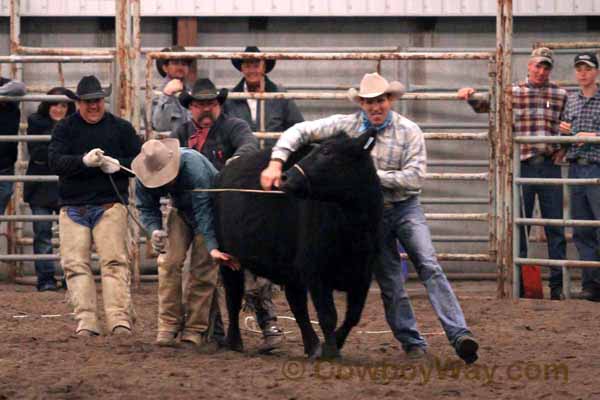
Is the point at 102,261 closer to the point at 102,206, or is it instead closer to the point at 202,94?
the point at 102,206

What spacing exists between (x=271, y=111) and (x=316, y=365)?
458cm

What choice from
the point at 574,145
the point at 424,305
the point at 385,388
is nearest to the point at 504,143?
the point at 574,145

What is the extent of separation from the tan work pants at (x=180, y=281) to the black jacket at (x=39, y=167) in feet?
11.5

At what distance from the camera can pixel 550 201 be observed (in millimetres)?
11438

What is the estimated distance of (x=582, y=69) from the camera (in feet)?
36.8

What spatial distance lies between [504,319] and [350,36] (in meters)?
4.58

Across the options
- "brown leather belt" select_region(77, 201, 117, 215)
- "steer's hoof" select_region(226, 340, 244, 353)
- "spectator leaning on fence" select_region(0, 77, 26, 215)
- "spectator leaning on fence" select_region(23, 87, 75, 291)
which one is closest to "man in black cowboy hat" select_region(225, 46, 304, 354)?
"spectator leaning on fence" select_region(23, 87, 75, 291)

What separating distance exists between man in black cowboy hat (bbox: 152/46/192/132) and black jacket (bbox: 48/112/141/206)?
1.48 meters

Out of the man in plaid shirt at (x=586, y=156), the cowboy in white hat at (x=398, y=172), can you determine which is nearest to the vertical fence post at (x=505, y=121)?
the man in plaid shirt at (x=586, y=156)

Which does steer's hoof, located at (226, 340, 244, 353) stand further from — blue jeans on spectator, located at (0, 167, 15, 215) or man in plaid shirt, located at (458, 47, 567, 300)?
blue jeans on spectator, located at (0, 167, 15, 215)

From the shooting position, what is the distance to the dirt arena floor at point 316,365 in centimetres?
654

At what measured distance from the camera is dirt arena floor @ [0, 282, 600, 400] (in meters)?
6.54

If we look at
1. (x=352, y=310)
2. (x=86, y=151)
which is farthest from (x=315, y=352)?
(x=86, y=151)

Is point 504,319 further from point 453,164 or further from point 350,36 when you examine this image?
point 350,36
